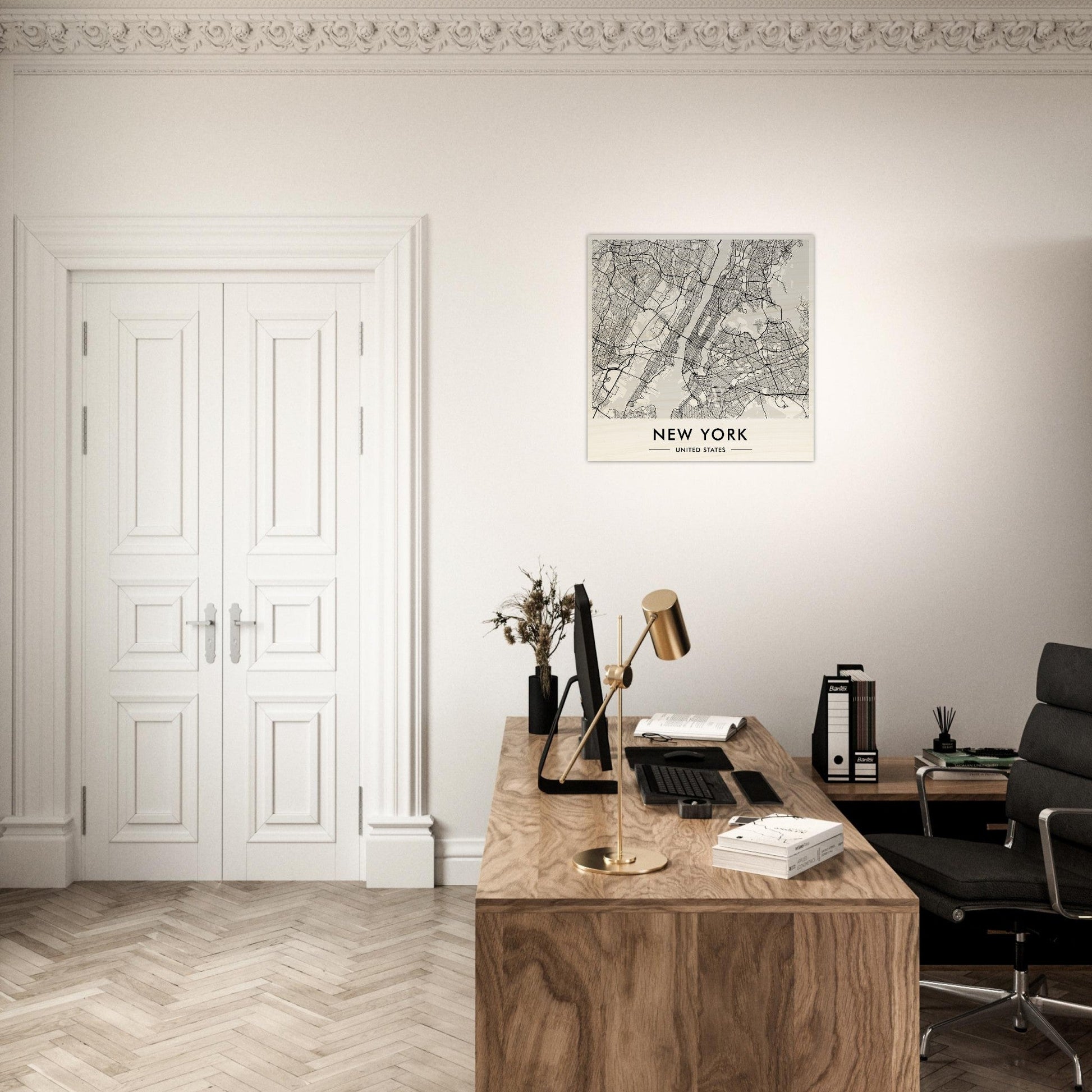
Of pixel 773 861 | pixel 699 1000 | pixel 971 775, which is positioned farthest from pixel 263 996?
pixel 971 775

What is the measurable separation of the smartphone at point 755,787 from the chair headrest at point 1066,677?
1018mm

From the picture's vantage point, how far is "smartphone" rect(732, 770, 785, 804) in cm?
237

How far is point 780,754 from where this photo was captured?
2.91 m

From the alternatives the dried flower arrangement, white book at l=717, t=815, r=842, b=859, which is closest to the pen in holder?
the dried flower arrangement

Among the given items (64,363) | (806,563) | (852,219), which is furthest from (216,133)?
(806,563)

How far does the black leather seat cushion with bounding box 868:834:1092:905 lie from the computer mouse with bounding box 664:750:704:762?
587 millimetres

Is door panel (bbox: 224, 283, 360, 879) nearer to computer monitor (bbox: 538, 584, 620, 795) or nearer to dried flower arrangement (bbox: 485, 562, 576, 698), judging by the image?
dried flower arrangement (bbox: 485, 562, 576, 698)

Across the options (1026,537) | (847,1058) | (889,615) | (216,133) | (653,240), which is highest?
(216,133)

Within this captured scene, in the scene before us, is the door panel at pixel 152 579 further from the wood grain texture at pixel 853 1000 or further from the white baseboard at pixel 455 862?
the wood grain texture at pixel 853 1000

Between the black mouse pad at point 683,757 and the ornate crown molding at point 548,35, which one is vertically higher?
the ornate crown molding at point 548,35

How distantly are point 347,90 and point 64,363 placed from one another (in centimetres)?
155

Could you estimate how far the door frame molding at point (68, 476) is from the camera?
383 cm

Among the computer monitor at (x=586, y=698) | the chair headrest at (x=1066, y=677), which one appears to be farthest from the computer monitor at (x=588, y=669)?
the chair headrest at (x=1066, y=677)

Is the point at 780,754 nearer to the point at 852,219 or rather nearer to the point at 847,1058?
the point at 847,1058
